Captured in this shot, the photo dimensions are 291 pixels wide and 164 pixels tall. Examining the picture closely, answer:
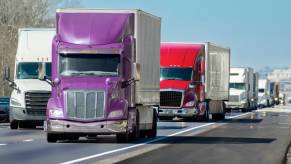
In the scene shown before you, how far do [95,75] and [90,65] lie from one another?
33 cm

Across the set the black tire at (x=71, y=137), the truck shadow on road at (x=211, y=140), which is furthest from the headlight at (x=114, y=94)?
the truck shadow on road at (x=211, y=140)

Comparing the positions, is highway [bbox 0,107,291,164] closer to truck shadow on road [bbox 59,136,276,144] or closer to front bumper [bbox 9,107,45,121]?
truck shadow on road [bbox 59,136,276,144]

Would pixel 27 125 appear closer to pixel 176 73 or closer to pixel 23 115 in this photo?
pixel 23 115

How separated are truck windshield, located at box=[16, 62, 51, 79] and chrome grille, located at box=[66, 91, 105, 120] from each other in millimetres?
8566

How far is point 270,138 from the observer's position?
31609mm

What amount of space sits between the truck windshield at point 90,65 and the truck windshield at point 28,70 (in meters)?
7.99

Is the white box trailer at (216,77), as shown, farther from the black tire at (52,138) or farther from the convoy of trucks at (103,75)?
the black tire at (52,138)

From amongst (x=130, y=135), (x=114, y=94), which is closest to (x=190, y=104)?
(x=130, y=135)

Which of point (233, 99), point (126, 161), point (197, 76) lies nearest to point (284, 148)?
point (126, 161)

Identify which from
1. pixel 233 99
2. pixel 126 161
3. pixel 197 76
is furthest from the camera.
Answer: pixel 233 99

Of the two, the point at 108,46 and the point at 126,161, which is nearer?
the point at 126,161

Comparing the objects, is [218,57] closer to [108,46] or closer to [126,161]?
[108,46]

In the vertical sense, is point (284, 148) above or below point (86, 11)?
below

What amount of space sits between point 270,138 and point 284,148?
6235mm
